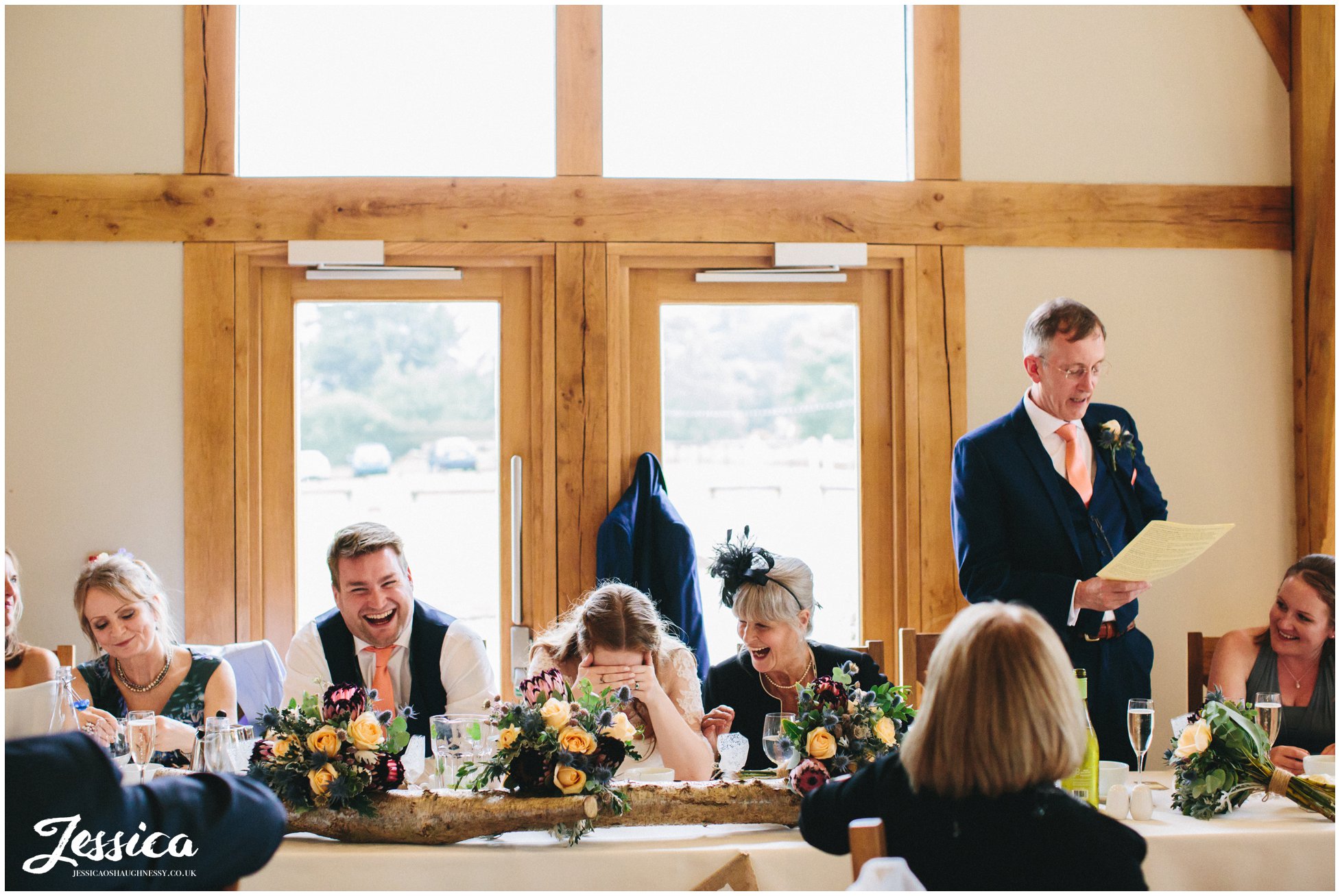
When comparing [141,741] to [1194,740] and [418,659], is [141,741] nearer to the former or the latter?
[418,659]

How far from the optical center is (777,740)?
197cm

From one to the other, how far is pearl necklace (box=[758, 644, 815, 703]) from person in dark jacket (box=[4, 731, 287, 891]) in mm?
1509

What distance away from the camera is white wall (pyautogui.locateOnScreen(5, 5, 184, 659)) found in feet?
11.6

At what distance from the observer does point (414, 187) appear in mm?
3607

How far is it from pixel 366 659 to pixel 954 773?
1.80 m

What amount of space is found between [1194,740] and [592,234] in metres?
2.37

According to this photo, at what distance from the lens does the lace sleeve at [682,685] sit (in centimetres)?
267

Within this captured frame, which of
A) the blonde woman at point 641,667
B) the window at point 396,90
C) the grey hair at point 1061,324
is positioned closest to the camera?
the blonde woman at point 641,667

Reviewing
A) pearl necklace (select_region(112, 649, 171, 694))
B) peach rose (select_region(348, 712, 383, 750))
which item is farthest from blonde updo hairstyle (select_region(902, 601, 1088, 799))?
pearl necklace (select_region(112, 649, 171, 694))

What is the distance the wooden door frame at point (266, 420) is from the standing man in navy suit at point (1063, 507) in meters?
1.41

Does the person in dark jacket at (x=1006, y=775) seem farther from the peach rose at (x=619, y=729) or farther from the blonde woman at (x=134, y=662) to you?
the blonde woman at (x=134, y=662)

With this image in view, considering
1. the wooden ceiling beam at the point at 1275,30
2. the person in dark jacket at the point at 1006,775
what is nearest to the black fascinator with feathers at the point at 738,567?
the person in dark jacket at the point at 1006,775

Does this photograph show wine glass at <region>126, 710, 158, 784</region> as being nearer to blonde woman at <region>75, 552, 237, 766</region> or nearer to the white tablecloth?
the white tablecloth

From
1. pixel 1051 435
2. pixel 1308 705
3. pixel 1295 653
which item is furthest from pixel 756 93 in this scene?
pixel 1308 705
